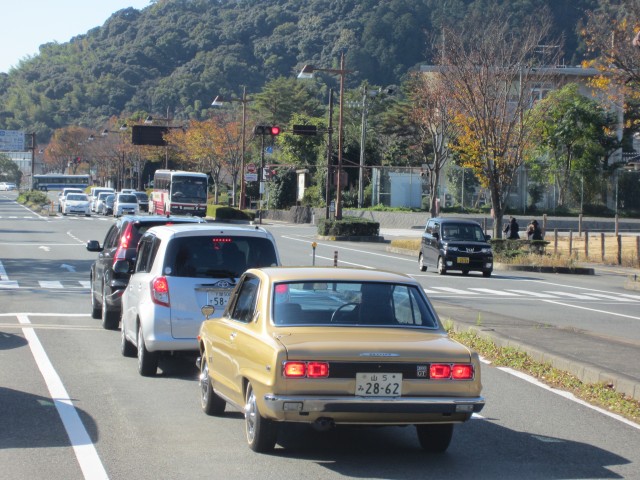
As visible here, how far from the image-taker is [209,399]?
30.3 feet

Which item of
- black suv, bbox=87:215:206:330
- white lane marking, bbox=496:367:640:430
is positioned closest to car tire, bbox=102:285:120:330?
black suv, bbox=87:215:206:330

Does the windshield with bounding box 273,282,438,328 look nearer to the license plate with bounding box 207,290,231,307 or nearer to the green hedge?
the license plate with bounding box 207,290,231,307

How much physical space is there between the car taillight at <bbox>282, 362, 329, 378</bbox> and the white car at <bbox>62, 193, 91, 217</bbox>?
69.1m

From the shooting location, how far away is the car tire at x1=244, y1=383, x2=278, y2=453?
759 centimetres

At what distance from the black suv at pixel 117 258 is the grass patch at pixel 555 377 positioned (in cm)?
500

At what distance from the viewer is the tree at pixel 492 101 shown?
3906 centimetres

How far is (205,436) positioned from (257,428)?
103 cm

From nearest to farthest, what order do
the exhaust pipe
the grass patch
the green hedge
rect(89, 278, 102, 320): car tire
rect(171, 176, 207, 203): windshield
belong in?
the exhaust pipe
the grass patch
rect(89, 278, 102, 320): car tire
the green hedge
rect(171, 176, 207, 203): windshield

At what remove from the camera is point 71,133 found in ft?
529

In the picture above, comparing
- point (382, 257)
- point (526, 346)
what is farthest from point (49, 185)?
point (526, 346)

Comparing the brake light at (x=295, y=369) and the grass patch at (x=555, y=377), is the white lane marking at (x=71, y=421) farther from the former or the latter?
the grass patch at (x=555, y=377)

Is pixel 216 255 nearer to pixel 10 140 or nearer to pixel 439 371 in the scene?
pixel 439 371

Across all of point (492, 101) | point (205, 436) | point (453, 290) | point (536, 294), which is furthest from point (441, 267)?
point (205, 436)

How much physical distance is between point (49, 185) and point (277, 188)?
233 feet
